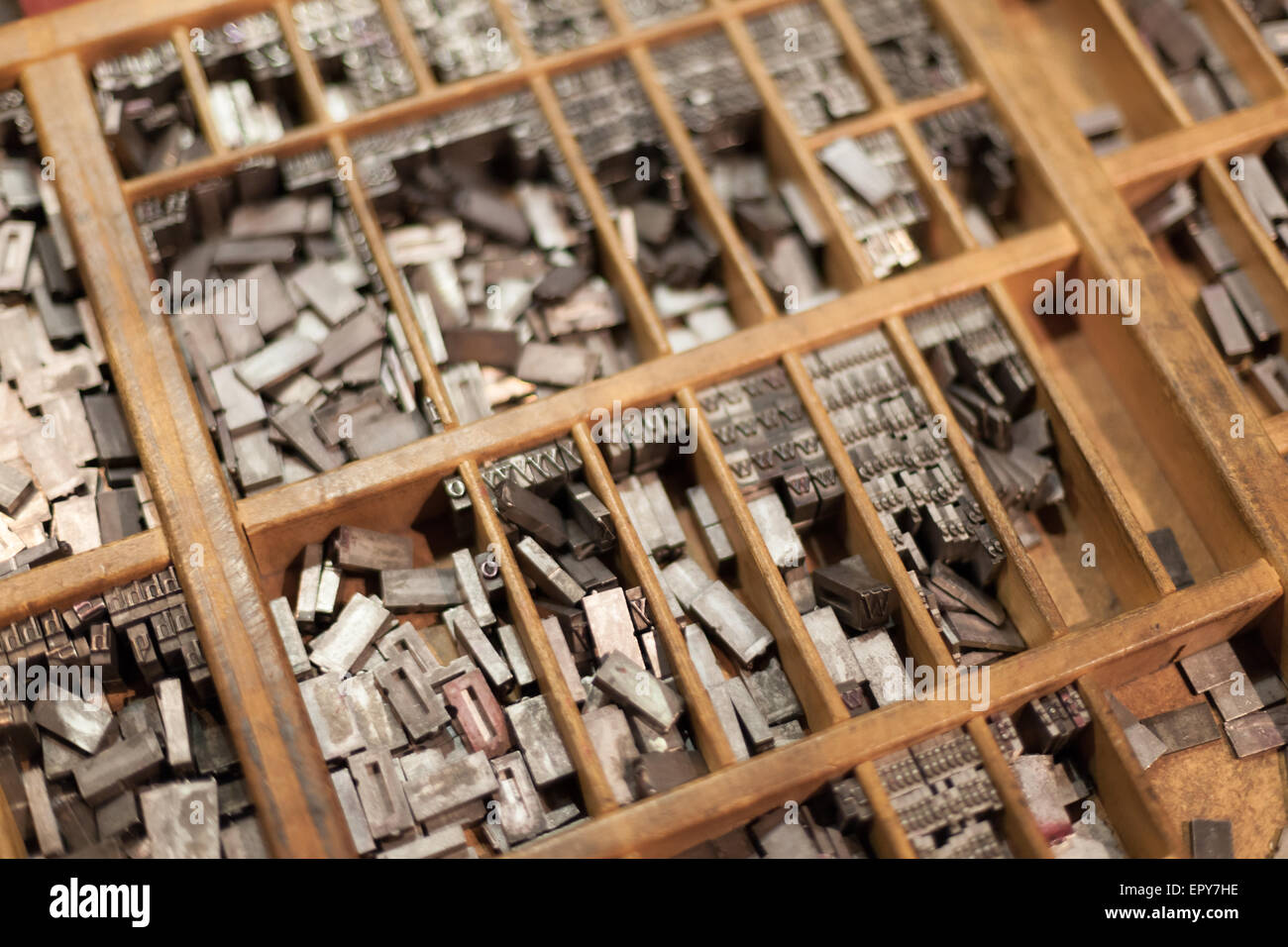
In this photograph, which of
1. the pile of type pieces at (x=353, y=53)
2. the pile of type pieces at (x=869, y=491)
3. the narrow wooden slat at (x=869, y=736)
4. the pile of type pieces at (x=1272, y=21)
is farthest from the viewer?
the pile of type pieces at (x=1272, y=21)

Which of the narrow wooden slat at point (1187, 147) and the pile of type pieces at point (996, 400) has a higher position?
the narrow wooden slat at point (1187, 147)

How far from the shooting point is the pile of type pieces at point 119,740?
12.5 ft

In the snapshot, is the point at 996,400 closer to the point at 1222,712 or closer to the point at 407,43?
the point at 1222,712

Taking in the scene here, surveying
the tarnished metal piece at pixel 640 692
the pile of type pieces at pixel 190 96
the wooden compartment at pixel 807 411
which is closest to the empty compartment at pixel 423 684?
the wooden compartment at pixel 807 411

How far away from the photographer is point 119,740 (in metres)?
3.94

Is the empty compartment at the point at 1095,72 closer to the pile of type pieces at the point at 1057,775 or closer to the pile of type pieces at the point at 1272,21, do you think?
the pile of type pieces at the point at 1272,21

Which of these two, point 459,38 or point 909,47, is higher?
point 459,38

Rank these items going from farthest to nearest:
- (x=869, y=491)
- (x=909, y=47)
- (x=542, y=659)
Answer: (x=909, y=47), (x=869, y=491), (x=542, y=659)

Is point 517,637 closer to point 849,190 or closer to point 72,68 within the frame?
point 849,190

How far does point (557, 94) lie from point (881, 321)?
1738 millimetres

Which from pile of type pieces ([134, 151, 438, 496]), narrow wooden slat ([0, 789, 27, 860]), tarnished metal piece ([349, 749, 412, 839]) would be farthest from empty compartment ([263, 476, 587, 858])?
narrow wooden slat ([0, 789, 27, 860])

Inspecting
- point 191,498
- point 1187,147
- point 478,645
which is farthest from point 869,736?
point 1187,147

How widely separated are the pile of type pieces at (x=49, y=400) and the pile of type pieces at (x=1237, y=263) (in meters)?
4.24

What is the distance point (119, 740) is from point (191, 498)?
2.74ft
